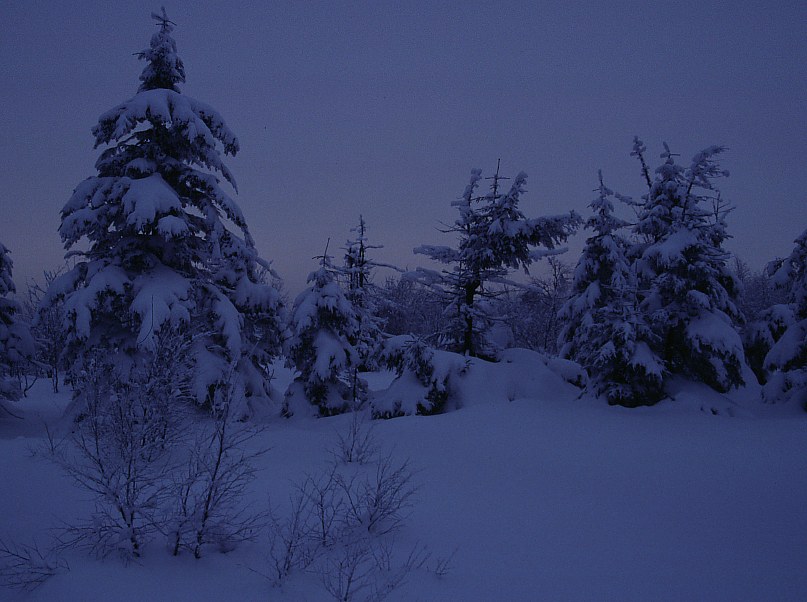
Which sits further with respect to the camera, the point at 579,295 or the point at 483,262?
the point at 579,295

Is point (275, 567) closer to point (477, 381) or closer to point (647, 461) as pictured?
point (647, 461)

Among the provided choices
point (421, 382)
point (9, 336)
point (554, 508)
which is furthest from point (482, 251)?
point (9, 336)

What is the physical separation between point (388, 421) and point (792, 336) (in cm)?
1129

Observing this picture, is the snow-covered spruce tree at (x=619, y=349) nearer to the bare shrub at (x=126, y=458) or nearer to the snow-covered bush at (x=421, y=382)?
the snow-covered bush at (x=421, y=382)

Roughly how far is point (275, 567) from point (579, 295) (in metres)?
16.2

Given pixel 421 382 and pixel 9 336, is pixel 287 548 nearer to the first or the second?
pixel 421 382

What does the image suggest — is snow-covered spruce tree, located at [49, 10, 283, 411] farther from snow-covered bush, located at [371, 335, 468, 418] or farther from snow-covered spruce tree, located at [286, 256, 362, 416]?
snow-covered bush, located at [371, 335, 468, 418]

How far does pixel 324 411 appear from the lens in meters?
14.8

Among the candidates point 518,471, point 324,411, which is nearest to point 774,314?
point 518,471

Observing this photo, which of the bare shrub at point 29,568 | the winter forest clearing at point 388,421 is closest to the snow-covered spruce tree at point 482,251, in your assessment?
the winter forest clearing at point 388,421

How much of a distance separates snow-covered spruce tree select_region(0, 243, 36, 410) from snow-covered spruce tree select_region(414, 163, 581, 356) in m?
11.6

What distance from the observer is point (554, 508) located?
6.88 m

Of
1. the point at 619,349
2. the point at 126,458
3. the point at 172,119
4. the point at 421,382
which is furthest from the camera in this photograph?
the point at 421,382

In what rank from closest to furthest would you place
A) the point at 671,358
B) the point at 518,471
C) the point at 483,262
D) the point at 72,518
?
1. the point at 72,518
2. the point at 518,471
3. the point at 671,358
4. the point at 483,262
